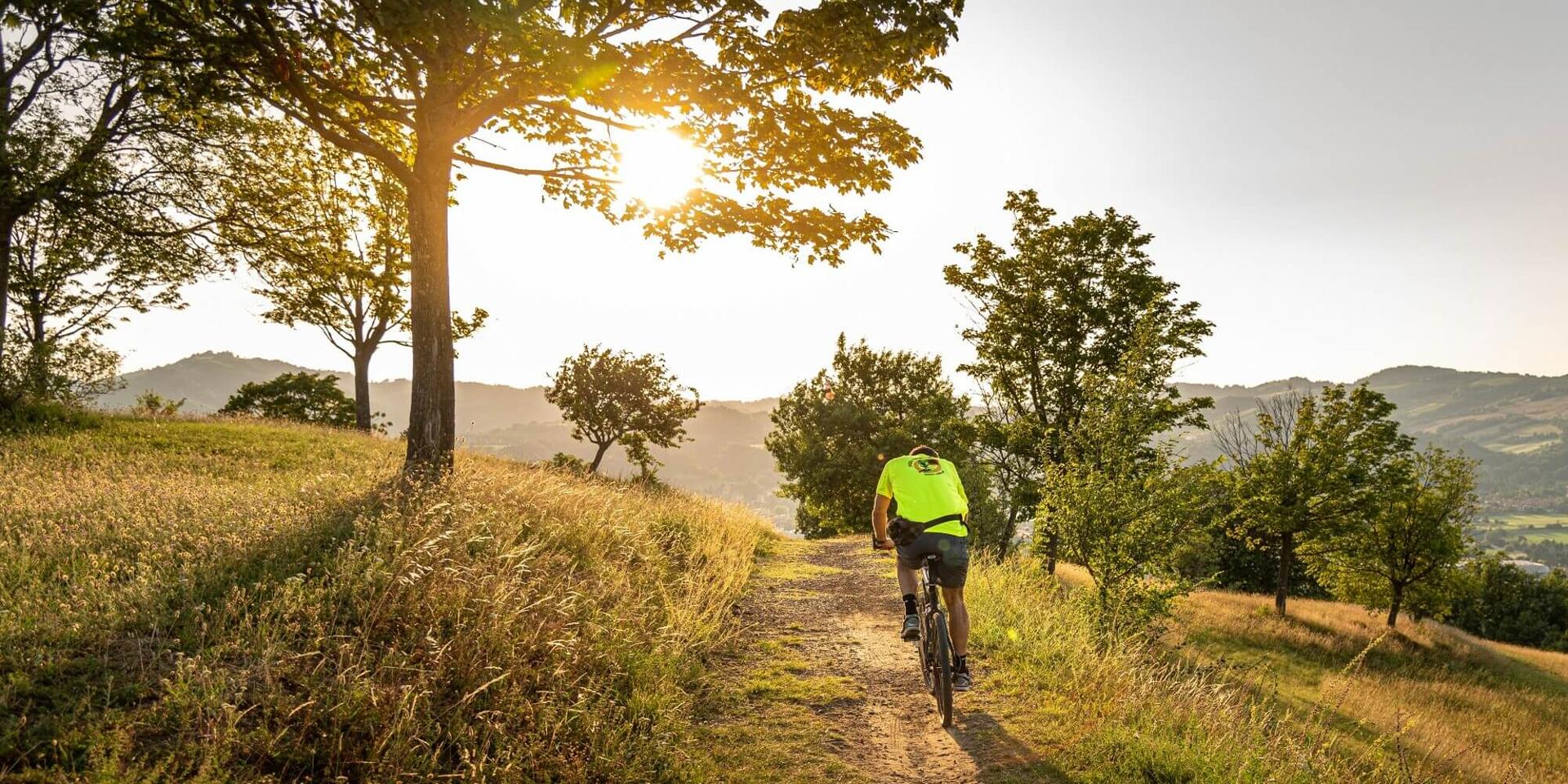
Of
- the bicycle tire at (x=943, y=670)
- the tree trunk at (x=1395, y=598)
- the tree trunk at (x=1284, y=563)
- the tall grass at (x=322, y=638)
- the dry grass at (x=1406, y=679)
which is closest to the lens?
the tall grass at (x=322, y=638)

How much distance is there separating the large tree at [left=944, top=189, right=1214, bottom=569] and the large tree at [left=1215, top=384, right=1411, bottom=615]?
10945 mm

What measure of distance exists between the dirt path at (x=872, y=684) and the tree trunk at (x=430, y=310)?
546 centimetres

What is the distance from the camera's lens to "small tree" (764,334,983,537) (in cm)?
3700

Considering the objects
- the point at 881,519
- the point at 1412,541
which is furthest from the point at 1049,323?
the point at 1412,541

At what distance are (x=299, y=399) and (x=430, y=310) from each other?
29337 millimetres

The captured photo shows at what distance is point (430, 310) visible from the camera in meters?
8.95

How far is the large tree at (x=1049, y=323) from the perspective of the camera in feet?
66.7

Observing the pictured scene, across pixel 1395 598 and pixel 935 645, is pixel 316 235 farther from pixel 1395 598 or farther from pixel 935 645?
pixel 1395 598

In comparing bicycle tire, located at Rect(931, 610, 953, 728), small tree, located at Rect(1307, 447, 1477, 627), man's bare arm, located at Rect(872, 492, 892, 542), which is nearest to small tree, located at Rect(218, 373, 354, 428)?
man's bare arm, located at Rect(872, 492, 892, 542)

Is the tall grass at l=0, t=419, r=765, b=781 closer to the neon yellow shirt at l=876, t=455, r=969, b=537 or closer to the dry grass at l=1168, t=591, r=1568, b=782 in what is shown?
the neon yellow shirt at l=876, t=455, r=969, b=537

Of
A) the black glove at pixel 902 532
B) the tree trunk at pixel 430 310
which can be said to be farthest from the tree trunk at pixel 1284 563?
the tree trunk at pixel 430 310

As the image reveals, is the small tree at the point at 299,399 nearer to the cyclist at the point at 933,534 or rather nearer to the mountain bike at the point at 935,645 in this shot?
the cyclist at the point at 933,534

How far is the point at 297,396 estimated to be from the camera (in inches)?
1212

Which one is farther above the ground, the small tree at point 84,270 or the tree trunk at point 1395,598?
the small tree at point 84,270
